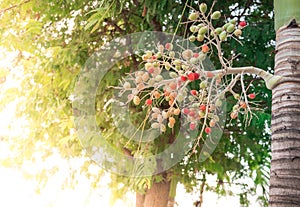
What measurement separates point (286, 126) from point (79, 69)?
63.7 inches

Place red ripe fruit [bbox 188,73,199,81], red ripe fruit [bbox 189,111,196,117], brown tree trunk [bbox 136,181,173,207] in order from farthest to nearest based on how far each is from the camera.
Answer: brown tree trunk [bbox 136,181,173,207], red ripe fruit [bbox 189,111,196,117], red ripe fruit [bbox 188,73,199,81]

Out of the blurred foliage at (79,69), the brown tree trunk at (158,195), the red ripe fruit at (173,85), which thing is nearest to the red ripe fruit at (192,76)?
the red ripe fruit at (173,85)

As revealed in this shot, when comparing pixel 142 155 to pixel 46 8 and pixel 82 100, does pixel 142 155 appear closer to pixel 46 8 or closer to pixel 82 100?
pixel 82 100

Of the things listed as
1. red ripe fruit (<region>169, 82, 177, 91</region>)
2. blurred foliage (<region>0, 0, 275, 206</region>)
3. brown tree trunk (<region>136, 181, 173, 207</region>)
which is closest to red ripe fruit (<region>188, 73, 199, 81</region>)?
red ripe fruit (<region>169, 82, 177, 91</region>)

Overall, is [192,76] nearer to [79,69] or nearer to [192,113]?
[192,113]

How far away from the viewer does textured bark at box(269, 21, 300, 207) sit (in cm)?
65

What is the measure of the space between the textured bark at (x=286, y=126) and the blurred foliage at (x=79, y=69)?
3.76 ft

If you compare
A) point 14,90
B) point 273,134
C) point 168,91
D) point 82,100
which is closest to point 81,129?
point 82,100

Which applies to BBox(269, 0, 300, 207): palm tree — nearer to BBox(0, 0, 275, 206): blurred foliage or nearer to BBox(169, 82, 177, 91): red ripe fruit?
BBox(169, 82, 177, 91): red ripe fruit

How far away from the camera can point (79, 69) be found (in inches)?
85.3

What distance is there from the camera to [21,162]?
2.54 m

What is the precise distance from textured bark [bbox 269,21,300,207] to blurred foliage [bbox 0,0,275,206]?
3.76 feet

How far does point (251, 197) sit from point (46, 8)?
157cm

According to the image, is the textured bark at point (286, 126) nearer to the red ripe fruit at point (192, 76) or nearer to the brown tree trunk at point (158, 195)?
the red ripe fruit at point (192, 76)
